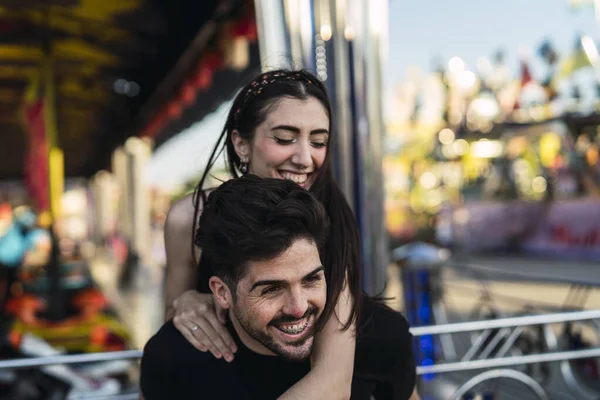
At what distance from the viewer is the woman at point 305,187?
129cm

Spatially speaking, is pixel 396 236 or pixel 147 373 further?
pixel 396 236

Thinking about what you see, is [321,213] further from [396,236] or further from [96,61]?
[396,236]

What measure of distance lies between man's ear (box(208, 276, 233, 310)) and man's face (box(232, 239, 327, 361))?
30mm

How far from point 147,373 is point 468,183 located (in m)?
25.7

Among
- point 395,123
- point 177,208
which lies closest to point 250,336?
point 177,208

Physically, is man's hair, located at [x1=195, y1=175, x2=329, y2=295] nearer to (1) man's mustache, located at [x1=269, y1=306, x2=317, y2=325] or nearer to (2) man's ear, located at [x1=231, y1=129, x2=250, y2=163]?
(1) man's mustache, located at [x1=269, y1=306, x2=317, y2=325]

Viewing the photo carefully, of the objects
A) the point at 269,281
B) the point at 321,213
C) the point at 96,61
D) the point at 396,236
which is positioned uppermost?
the point at 96,61

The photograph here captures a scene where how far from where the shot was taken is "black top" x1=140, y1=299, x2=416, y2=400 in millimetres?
1273

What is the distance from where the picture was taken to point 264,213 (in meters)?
1.13

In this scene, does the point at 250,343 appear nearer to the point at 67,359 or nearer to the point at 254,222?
the point at 254,222

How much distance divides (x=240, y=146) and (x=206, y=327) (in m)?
0.49

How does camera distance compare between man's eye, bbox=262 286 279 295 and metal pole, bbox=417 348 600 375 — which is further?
metal pole, bbox=417 348 600 375

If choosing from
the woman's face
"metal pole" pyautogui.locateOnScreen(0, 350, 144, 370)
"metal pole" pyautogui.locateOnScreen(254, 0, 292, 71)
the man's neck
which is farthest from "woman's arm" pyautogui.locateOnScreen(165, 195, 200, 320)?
"metal pole" pyautogui.locateOnScreen(254, 0, 292, 71)

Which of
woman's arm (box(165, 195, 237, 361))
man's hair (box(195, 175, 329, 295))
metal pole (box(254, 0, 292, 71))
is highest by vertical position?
metal pole (box(254, 0, 292, 71))
